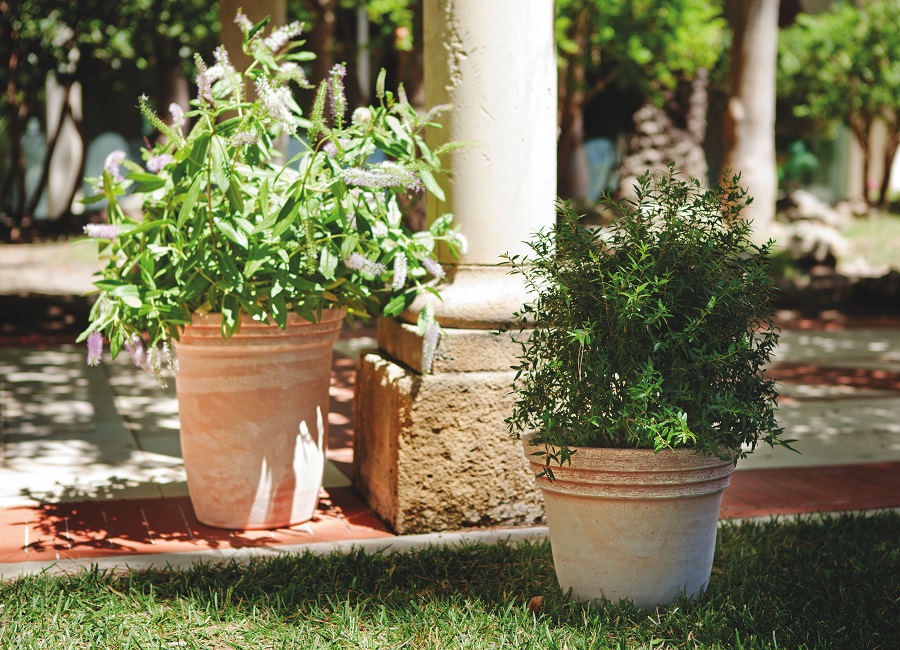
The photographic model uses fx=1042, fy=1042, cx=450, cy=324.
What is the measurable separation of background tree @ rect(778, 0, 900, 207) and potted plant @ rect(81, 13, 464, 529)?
819 inches

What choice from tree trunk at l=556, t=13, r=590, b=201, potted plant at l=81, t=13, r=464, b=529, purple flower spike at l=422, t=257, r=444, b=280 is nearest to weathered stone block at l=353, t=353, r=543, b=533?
potted plant at l=81, t=13, r=464, b=529

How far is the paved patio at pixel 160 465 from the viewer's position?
428 cm

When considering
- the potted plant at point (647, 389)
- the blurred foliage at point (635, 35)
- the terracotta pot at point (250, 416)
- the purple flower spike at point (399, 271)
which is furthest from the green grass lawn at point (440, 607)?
the blurred foliage at point (635, 35)

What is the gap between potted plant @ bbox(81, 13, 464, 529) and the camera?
3.92 m

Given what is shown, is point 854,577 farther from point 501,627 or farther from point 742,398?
point 501,627

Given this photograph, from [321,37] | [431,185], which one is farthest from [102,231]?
[321,37]

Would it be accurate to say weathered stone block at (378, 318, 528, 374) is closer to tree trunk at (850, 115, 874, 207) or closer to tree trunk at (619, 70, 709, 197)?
tree trunk at (619, 70, 709, 197)

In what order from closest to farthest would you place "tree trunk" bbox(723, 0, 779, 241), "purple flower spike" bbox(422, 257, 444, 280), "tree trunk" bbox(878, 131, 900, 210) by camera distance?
"purple flower spike" bbox(422, 257, 444, 280), "tree trunk" bbox(723, 0, 779, 241), "tree trunk" bbox(878, 131, 900, 210)

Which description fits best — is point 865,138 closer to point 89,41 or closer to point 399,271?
point 89,41

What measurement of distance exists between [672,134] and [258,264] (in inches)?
607

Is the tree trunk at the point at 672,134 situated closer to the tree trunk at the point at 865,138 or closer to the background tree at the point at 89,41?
the tree trunk at the point at 865,138

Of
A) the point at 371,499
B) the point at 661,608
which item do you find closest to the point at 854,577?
the point at 661,608

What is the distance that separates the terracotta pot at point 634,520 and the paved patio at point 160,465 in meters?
0.91

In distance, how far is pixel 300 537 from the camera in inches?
172
